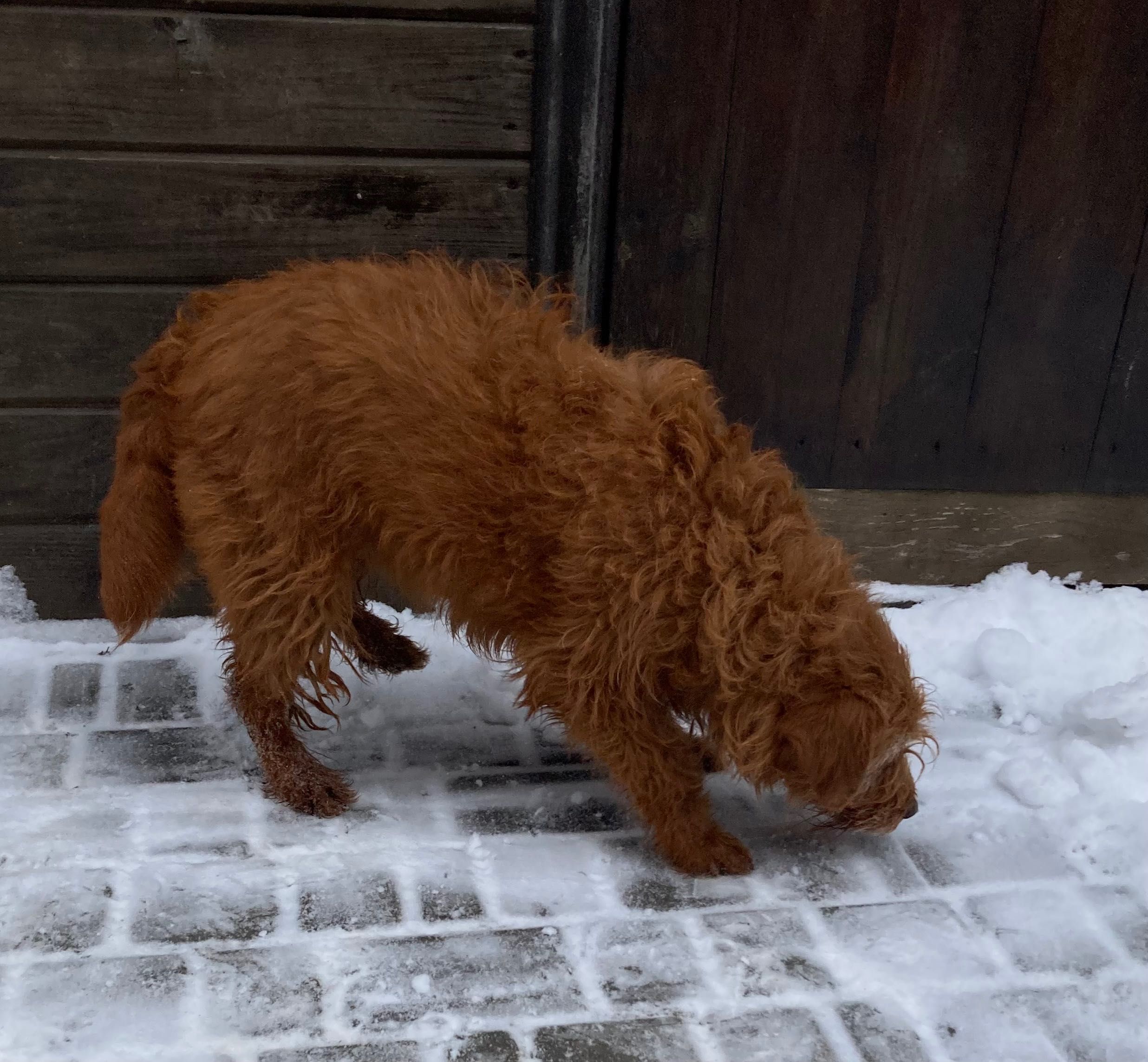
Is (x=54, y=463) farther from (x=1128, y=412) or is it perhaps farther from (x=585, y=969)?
(x=1128, y=412)

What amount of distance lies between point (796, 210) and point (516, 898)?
2.00 meters

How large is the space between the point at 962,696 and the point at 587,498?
4.72ft

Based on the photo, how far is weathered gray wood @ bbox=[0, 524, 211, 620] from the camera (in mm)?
3270

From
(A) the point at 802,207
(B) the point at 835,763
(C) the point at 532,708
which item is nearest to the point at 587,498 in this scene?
(C) the point at 532,708

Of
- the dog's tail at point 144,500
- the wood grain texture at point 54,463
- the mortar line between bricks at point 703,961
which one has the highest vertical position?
the dog's tail at point 144,500

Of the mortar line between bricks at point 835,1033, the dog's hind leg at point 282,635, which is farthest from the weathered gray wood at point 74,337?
the mortar line between bricks at point 835,1033

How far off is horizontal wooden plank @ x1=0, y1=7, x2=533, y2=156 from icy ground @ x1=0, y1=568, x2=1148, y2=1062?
1413mm

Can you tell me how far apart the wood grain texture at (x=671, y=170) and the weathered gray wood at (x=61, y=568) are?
1518mm

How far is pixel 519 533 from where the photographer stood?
2.30 meters

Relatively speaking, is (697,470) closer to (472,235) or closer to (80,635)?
(472,235)

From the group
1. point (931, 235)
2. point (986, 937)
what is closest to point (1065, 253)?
point (931, 235)

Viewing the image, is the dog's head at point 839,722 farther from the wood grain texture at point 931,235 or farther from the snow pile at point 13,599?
the snow pile at point 13,599

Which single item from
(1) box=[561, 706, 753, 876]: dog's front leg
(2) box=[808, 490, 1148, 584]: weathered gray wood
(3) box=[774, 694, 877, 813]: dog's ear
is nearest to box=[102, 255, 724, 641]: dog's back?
(1) box=[561, 706, 753, 876]: dog's front leg

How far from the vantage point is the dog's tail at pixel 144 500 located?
2549 millimetres
